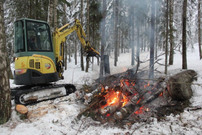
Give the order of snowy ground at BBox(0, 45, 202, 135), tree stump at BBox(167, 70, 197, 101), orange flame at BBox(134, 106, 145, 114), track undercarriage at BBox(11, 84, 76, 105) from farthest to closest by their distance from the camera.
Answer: track undercarriage at BBox(11, 84, 76, 105) → tree stump at BBox(167, 70, 197, 101) → orange flame at BBox(134, 106, 145, 114) → snowy ground at BBox(0, 45, 202, 135)

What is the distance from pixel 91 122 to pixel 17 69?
3.84 metres

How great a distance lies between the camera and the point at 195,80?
663 centimetres

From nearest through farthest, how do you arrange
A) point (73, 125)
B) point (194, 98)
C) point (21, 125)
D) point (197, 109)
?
point (21, 125), point (73, 125), point (197, 109), point (194, 98)

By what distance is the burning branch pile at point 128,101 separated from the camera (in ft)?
15.4

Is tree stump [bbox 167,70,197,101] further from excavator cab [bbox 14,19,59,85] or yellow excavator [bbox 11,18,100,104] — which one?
excavator cab [bbox 14,19,59,85]

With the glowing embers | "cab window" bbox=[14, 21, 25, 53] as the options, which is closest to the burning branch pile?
the glowing embers

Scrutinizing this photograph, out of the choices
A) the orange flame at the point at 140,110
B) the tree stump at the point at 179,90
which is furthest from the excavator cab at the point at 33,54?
the tree stump at the point at 179,90

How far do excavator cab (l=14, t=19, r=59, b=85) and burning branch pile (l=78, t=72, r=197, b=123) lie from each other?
2.20m

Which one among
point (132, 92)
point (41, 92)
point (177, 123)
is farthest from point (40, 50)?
point (177, 123)

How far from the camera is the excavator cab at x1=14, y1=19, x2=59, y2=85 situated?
5.75 metres

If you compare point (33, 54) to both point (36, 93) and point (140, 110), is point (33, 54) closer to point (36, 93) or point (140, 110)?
point (36, 93)

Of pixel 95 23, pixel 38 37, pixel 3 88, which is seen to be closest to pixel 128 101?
pixel 3 88

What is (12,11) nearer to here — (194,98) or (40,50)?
(40,50)

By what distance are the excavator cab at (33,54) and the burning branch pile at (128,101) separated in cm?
220
